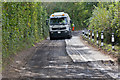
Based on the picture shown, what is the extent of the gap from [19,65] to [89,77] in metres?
3.30

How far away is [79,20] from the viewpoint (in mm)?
54406

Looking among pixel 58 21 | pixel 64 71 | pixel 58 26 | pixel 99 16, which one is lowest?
pixel 64 71

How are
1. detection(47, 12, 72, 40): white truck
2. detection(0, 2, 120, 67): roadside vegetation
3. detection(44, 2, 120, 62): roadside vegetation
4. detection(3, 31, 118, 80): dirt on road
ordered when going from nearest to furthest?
1. detection(3, 31, 118, 80): dirt on road
2. detection(0, 2, 120, 67): roadside vegetation
3. detection(44, 2, 120, 62): roadside vegetation
4. detection(47, 12, 72, 40): white truck

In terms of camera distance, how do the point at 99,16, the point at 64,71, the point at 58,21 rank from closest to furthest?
the point at 64,71 < the point at 99,16 < the point at 58,21

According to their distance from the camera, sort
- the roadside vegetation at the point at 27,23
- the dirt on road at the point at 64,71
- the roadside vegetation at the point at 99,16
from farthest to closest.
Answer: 1. the roadside vegetation at the point at 99,16
2. the roadside vegetation at the point at 27,23
3. the dirt on road at the point at 64,71

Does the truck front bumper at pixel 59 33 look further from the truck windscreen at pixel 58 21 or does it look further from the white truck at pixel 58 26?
the truck windscreen at pixel 58 21

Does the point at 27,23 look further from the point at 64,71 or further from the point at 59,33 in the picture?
the point at 59,33

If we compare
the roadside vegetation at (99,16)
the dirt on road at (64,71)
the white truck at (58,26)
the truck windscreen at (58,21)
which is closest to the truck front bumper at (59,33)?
the white truck at (58,26)

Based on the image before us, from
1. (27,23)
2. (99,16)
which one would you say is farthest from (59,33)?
(27,23)

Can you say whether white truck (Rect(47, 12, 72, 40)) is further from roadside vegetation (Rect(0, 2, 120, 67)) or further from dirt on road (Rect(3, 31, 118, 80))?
dirt on road (Rect(3, 31, 118, 80))

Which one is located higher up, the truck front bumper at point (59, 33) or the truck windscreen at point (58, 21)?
the truck windscreen at point (58, 21)

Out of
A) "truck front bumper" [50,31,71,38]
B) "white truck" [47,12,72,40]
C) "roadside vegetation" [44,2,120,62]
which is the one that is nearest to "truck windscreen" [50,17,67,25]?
"white truck" [47,12,72,40]

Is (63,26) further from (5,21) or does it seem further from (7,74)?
(7,74)

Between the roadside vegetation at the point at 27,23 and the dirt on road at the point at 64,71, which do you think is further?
the roadside vegetation at the point at 27,23
